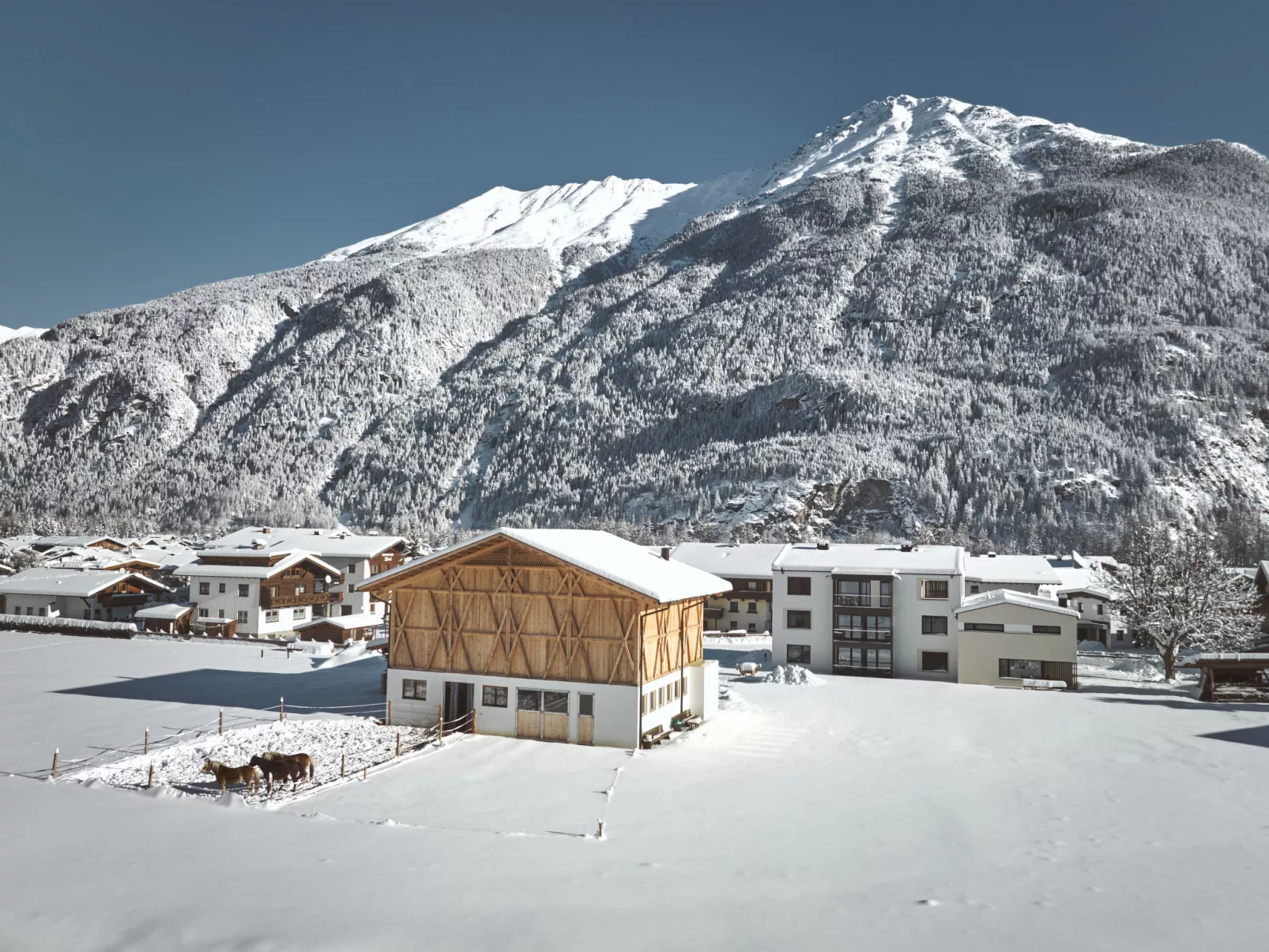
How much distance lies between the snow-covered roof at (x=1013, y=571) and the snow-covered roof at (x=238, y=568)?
166 feet

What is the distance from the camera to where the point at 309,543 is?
75.2m

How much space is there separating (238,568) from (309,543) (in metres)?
9.98

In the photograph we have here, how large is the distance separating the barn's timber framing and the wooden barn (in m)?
0.03

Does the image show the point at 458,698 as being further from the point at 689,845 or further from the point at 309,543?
the point at 309,543

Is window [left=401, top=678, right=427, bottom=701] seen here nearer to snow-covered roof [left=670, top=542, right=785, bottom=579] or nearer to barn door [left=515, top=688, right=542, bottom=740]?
barn door [left=515, top=688, right=542, bottom=740]

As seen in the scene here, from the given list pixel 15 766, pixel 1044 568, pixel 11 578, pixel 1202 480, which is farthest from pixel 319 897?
pixel 1202 480

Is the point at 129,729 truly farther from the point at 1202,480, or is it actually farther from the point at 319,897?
the point at 1202,480

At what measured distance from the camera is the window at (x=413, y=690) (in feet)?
97.0

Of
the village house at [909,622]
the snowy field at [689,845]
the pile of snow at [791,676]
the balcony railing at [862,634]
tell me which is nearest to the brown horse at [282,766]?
the snowy field at [689,845]

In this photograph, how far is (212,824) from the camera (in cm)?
1551

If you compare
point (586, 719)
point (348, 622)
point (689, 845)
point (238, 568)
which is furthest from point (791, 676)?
point (238, 568)

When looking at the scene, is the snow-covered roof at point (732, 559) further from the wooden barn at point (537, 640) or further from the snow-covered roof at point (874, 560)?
the wooden barn at point (537, 640)

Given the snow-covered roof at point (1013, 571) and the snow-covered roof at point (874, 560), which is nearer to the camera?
the snow-covered roof at point (874, 560)

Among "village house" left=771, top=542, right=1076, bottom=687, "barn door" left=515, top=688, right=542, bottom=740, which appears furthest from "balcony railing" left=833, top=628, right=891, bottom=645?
"barn door" left=515, top=688, right=542, bottom=740
